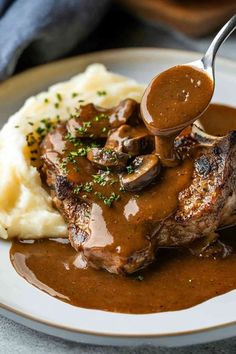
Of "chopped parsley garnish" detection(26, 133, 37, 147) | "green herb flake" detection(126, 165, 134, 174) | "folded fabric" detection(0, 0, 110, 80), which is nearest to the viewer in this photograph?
"green herb flake" detection(126, 165, 134, 174)

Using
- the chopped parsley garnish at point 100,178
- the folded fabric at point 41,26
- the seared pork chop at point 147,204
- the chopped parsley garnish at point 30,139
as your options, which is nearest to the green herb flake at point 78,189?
the seared pork chop at point 147,204

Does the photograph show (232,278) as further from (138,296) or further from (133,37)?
(133,37)

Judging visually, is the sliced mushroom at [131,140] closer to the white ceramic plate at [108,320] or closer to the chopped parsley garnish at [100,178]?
the chopped parsley garnish at [100,178]

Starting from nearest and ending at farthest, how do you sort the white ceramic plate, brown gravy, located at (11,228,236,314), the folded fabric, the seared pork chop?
the white ceramic plate < brown gravy, located at (11,228,236,314) < the seared pork chop < the folded fabric

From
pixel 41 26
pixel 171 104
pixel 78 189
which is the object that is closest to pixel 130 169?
pixel 78 189

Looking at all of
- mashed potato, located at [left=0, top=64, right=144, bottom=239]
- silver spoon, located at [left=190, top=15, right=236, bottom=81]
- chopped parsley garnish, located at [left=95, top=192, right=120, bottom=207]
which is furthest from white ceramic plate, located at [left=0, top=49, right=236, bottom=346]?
silver spoon, located at [left=190, top=15, right=236, bottom=81]

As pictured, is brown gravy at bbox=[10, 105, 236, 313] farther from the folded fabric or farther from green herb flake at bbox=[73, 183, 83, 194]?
the folded fabric

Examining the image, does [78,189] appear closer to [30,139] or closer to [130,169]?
[130,169]
